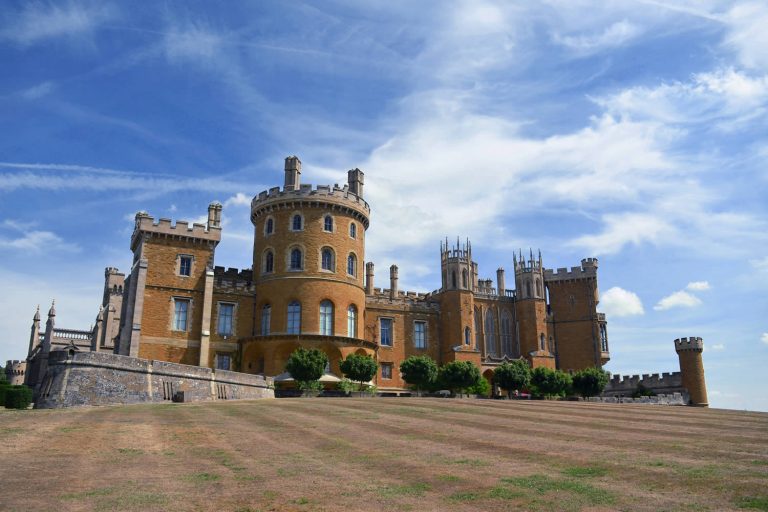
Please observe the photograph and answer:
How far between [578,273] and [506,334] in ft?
33.4

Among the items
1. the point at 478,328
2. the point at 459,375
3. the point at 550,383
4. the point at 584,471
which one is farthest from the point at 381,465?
the point at 478,328

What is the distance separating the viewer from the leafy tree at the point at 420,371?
4638 cm

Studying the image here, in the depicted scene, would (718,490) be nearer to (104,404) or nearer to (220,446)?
(220,446)

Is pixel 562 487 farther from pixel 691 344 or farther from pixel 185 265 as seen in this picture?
pixel 691 344

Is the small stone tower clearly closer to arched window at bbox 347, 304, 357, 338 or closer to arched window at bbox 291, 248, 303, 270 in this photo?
arched window at bbox 347, 304, 357, 338

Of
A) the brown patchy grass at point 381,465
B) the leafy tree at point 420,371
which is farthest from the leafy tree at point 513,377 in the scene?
the brown patchy grass at point 381,465

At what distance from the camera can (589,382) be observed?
166 ft

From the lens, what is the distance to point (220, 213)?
157 feet

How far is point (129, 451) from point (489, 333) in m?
49.2

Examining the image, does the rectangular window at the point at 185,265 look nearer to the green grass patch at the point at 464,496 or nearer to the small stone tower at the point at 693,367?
the green grass patch at the point at 464,496

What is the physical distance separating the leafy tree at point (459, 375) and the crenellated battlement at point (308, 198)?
1395 cm

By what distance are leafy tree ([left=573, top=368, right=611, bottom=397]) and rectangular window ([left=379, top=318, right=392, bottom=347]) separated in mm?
15672

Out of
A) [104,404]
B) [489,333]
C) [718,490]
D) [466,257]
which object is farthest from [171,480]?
[489,333]

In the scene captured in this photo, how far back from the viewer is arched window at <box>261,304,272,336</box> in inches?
1857
